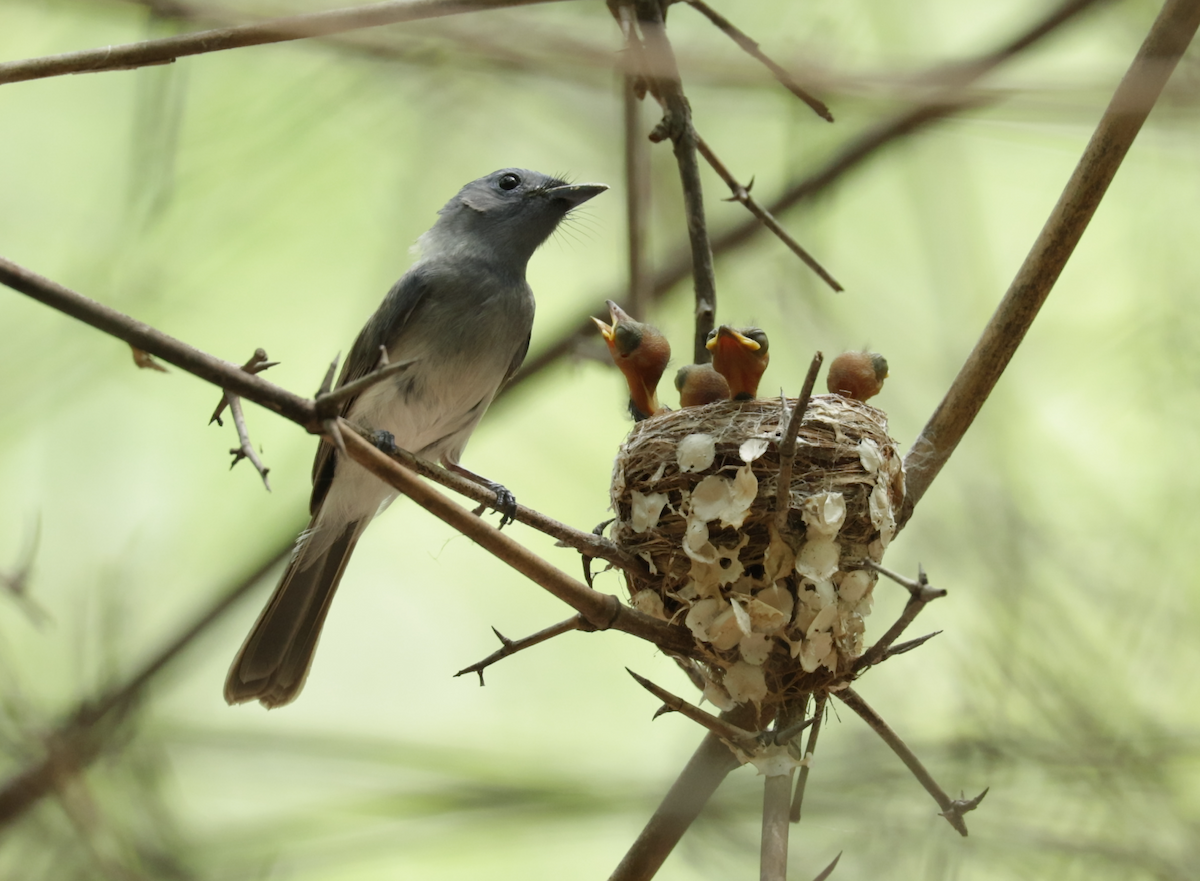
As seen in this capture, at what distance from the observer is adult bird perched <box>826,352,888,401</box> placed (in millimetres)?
3037

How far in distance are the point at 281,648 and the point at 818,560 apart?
1.73 m

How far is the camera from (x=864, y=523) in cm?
265

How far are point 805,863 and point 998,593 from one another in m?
1.05

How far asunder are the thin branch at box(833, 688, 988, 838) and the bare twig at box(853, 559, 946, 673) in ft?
0.27

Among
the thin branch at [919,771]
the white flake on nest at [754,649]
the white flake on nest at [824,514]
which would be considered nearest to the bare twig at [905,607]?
the thin branch at [919,771]

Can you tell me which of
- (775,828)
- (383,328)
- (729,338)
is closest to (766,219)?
(729,338)

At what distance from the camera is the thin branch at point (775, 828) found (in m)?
1.98

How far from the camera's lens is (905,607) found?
1.93 metres

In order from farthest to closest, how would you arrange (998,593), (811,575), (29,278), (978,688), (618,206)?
1. (618,206)
2. (998,593)
3. (978,688)
4. (811,575)
5. (29,278)

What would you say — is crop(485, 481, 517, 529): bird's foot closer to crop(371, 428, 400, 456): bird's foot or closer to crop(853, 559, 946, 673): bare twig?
crop(371, 428, 400, 456): bird's foot

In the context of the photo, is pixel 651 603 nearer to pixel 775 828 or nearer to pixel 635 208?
pixel 775 828

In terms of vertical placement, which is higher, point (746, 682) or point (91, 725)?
point (746, 682)

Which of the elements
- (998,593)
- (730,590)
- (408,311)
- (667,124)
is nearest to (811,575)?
(730,590)

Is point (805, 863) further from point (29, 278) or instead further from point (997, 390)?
point (29, 278)
